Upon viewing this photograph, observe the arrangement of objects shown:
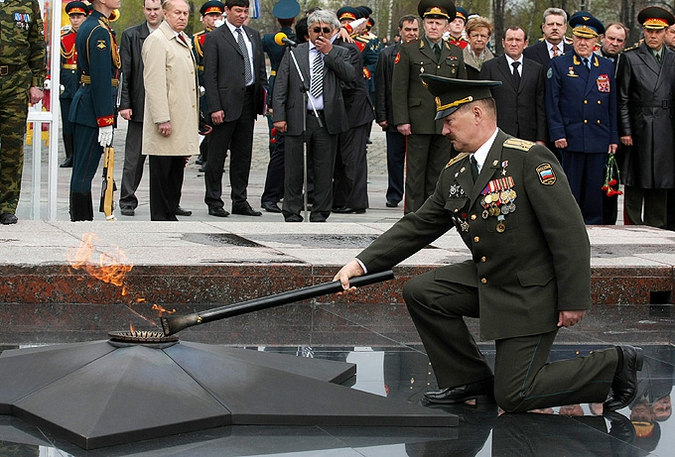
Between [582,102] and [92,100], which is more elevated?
[582,102]

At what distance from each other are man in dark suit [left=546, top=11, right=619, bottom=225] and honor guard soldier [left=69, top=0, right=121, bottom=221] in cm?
424

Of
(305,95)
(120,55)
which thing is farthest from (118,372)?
(120,55)

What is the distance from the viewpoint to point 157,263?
23.7ft

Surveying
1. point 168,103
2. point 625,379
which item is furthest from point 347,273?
point 168,103

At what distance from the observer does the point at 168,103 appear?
34.7 ft

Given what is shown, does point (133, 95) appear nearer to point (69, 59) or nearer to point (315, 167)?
point (315, 167)

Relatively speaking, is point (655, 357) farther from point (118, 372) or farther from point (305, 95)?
point (305, 95)

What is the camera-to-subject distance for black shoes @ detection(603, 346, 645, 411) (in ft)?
15.8

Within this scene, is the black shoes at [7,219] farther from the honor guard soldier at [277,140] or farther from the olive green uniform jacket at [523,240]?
the olive green uniform jacket at [523,240]

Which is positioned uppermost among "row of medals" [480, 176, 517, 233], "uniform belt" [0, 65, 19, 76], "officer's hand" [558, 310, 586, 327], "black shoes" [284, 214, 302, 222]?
"uniform belt" [0, 65, 19, 76]

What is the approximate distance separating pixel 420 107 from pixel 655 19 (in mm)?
2475

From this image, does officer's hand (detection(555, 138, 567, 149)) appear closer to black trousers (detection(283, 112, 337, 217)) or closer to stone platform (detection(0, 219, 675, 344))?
black trousers (detection(283, 112, 337, 217))

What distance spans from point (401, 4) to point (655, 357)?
107 feet

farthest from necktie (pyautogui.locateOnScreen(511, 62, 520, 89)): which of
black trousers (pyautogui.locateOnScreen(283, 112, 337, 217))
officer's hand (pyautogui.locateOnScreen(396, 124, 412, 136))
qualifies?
black trousers (pyautogui.locateOnScreen(283, 112, 337, 217))
